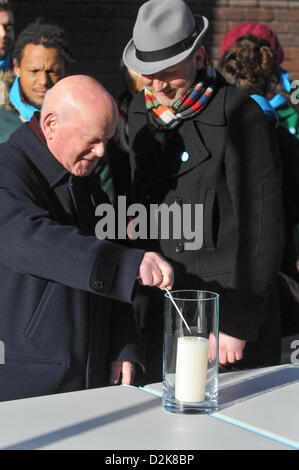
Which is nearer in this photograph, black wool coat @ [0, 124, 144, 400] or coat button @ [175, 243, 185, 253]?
black wool coat @ [0, 124, 144, 400]

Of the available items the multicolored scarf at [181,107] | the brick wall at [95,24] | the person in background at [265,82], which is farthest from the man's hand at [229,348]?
the brick wall at [95,24]

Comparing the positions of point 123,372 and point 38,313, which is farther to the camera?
point 123,372

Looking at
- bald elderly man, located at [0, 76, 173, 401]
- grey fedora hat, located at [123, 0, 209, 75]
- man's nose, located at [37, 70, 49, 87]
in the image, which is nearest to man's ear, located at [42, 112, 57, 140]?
bald elderly man, located at [0, 76, 173, 401]

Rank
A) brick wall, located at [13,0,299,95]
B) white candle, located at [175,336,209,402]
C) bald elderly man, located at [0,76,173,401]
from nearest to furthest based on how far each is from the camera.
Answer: white candle, located at [175,336,209,402]
bald elderly man, located at [0,76,173,401]
brick wall, located at [13,0,299,95]

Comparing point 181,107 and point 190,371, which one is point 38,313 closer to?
point 190,371

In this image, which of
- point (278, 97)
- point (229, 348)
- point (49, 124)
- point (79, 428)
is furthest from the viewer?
point (278, 97)

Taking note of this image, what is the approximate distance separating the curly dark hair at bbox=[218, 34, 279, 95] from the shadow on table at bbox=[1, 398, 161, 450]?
1989 mm

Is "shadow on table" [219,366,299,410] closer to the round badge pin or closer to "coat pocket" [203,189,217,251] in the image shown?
"coat pocket" [203,189,217,251]

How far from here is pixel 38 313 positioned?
1944 millimetres

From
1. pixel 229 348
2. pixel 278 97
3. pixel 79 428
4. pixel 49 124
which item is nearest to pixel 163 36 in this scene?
pixel 49 124

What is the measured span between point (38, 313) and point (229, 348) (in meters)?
0.55

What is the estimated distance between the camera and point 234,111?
2293 millimetres

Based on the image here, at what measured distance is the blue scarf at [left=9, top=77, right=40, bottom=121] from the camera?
10.2 feet

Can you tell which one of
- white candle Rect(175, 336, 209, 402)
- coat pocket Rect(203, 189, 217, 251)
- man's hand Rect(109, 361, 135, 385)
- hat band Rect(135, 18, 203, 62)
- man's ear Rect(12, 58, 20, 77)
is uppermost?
hat band Rect(135, 18, 203, 62)
